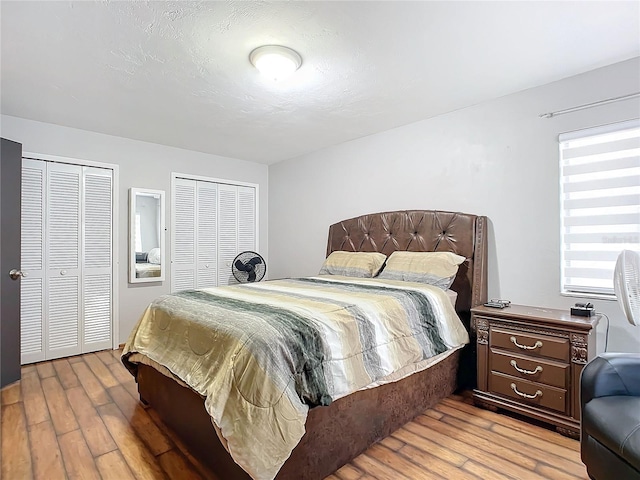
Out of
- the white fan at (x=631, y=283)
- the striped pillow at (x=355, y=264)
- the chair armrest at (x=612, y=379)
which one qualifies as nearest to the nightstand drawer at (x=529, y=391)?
the chair armrest at (x=612, y=379)

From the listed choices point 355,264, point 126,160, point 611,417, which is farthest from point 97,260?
point 611,417

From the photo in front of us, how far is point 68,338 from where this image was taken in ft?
11.1

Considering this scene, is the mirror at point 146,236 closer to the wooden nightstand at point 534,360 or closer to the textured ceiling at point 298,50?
the textured ceiling at point 298,50

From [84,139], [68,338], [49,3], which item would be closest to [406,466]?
[49,3]

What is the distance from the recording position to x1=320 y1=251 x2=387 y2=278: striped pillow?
10.4 feet

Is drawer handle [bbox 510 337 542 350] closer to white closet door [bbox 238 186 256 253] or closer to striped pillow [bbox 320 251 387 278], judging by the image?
striped pillow [bbox 320 251 387 278]

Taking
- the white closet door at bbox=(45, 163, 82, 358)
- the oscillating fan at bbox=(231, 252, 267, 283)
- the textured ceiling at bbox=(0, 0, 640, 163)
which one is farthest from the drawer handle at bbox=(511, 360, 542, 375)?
the white closet door at bbox=(45, 163, 82, 358)

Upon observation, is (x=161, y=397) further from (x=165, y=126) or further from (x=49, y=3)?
(x=165, y=126)

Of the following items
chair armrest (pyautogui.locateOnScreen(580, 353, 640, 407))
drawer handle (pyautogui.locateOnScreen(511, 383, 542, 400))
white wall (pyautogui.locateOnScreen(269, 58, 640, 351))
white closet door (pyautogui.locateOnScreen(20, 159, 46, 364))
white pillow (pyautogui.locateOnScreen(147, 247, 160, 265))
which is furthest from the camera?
white pillow (pyautogui.locateOnScreen(147, 247, 160, 265))

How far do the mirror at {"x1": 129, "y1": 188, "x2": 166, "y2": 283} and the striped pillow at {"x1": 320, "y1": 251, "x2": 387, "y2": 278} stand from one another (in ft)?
6.56

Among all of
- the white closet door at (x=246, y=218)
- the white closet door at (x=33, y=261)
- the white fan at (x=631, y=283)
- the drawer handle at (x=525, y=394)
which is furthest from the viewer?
the white closet door at (x=246, y=218)

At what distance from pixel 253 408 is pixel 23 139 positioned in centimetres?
352

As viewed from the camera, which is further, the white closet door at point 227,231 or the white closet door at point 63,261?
the white closet door at point 227,231

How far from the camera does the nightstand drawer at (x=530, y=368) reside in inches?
78.7
